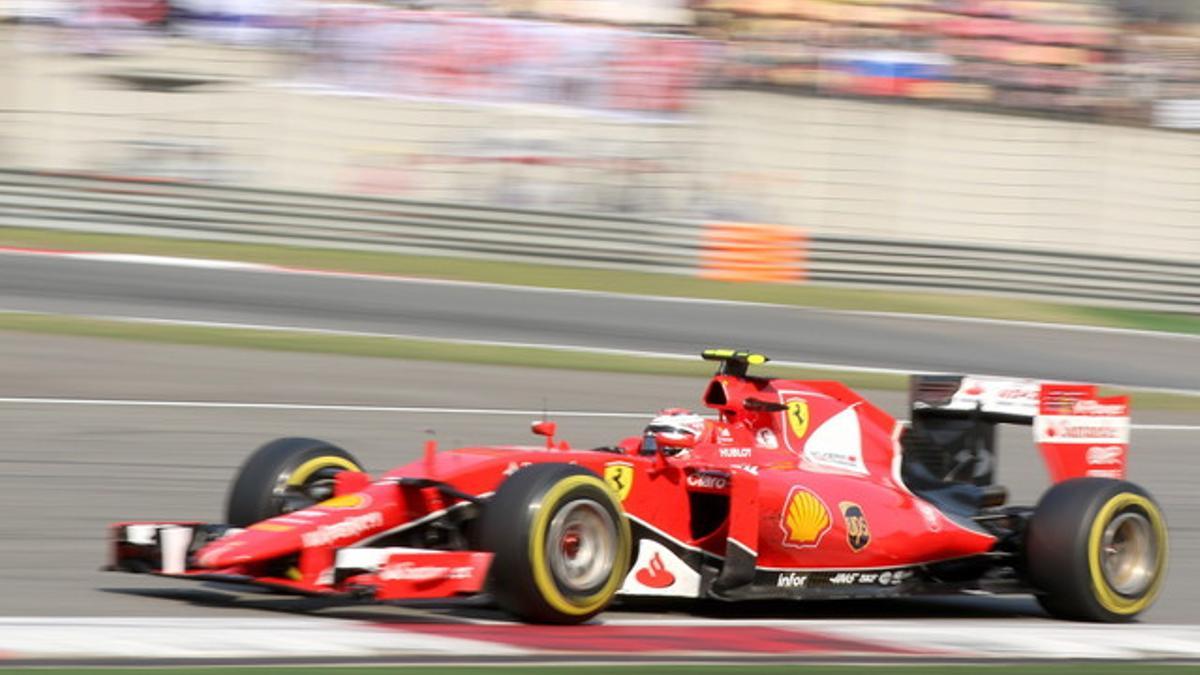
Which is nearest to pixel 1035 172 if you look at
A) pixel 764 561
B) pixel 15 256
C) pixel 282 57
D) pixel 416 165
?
pixel 416 165

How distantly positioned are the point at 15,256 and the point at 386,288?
12.7ft

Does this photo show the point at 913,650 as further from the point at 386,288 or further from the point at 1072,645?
the point at 386,288

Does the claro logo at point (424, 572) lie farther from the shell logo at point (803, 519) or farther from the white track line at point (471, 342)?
the white track line at point (471, 342)

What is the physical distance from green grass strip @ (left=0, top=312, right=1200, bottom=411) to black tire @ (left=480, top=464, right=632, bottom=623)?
361 inches

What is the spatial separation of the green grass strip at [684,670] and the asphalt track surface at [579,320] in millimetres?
10859

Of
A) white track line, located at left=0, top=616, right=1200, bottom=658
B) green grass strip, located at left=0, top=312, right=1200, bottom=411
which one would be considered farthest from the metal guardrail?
white track line, located at left=0, top=616, right=1200, bottom=658

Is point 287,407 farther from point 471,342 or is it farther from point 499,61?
point 499,61

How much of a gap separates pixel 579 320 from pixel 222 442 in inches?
297

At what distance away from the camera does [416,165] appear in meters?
24.9

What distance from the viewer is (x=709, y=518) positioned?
7.54 metres

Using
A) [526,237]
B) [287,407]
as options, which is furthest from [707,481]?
[526,237]

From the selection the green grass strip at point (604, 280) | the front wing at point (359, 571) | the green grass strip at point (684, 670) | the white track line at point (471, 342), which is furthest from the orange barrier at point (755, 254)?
the front wing at point (359, 571)

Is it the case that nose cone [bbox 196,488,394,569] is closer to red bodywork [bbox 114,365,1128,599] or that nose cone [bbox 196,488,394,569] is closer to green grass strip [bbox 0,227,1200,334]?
red bodywork [bbox 114,365,1128,599]

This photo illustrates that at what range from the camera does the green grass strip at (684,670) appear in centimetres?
546
